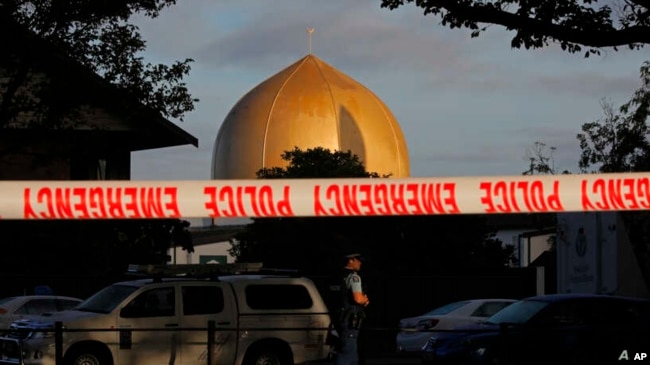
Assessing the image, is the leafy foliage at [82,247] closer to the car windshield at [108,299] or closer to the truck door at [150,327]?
the car windshield at [108,299]

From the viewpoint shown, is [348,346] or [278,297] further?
[278,297]

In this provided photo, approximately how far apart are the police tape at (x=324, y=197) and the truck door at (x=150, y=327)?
6496mm

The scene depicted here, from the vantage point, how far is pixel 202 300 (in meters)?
20.3

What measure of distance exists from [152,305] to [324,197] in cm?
825

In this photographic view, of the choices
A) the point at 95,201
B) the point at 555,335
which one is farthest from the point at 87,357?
the point at 95,201

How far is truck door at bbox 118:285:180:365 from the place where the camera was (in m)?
19.0

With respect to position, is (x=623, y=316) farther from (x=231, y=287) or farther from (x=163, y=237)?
(x=163, y=237)

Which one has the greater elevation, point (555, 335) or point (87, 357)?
point (555, 335)

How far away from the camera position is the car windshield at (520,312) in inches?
751

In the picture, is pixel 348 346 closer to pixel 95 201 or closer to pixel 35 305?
pixel 95 201

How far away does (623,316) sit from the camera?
62.2ft

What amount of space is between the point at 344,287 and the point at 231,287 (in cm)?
456

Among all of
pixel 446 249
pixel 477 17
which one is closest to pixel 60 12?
pixel 477 17

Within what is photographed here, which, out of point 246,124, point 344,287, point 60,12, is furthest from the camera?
point 246,124
